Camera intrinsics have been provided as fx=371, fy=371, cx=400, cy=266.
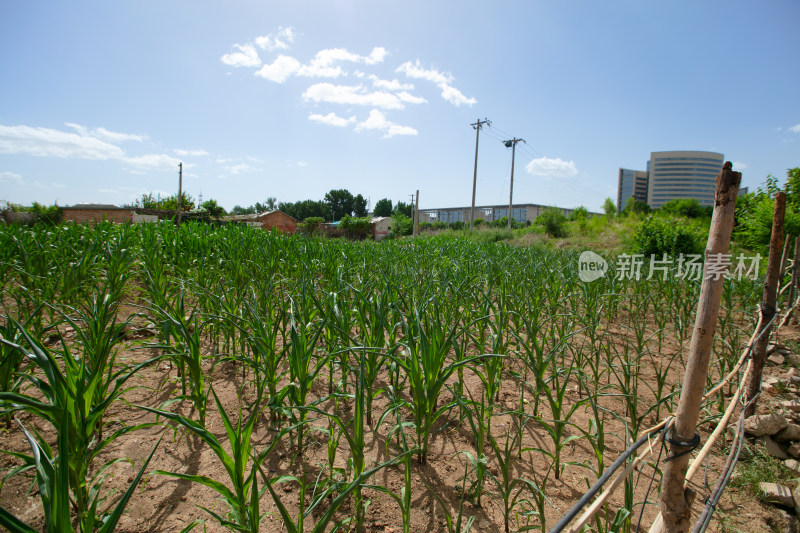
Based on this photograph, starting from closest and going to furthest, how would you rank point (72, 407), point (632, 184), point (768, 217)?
point (72, 407)
point (768, 217)
point (632, 184)

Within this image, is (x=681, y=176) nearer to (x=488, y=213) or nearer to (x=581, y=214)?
(x=488, y=213)

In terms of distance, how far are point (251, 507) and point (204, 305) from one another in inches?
87.4

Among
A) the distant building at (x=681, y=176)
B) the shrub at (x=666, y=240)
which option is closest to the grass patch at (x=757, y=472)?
the shrub at (x=666, y=240)

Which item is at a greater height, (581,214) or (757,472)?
(581,214)

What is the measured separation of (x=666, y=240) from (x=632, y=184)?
85706mm

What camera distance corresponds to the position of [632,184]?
81.7 m

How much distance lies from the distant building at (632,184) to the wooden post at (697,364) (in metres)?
92.4

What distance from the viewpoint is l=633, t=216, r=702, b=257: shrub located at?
33.2 ft

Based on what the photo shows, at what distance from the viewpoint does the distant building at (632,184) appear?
80625 millimetres

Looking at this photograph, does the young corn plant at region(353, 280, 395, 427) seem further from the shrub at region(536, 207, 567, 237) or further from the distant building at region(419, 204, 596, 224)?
the distant building at region(419, 204, 596, 224)

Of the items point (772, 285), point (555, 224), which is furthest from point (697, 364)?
point (555, 224)

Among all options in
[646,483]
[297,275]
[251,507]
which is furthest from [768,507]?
[297,275]

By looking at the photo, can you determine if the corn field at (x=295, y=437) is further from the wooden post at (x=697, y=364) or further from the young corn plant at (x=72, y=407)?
the wooden post at (x=697, y=364)

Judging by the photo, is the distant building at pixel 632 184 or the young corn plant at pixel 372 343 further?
the distant building at pixel 632 184
